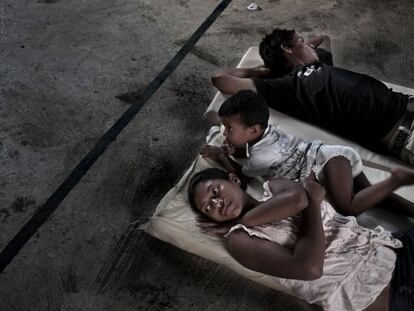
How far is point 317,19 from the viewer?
3846 millimetres

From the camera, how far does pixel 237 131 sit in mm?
2186

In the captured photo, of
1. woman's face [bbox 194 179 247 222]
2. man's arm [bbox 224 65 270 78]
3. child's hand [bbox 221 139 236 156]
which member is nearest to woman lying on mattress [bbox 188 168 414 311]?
woman's face [bbox 194 179 247 222]

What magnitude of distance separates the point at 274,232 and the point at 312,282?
0.22 meters

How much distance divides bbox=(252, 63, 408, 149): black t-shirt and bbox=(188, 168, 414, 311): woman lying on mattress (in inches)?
24.3

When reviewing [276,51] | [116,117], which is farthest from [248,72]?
[116,117]

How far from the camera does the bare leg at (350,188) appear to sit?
6.89 ft

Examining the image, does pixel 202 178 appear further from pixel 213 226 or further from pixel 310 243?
pixel 310 243

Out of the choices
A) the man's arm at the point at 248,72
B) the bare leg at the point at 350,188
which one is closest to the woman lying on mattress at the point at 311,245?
the bare leg at the point at 350,188

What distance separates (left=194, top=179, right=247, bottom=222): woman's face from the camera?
1.92 meters

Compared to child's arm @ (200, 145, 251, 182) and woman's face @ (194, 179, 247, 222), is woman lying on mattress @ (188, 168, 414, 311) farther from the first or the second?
child's arm @ (200, 145, 251, 182)

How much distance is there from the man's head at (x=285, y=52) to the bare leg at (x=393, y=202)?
0.81 metres

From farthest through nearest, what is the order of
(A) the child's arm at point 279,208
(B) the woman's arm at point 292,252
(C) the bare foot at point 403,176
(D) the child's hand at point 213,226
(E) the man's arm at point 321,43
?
(E) the man's arm at point 321,43 < (C) the bare foot at point 403,176 < (D) the child's hand at point 213,226 < (A) the child's arm at point 279,208 < (B) the woman's arm at point 292,252

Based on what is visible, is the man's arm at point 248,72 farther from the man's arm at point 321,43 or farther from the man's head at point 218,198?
the man's head at point 218,198

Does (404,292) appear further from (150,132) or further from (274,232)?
(150,132)
